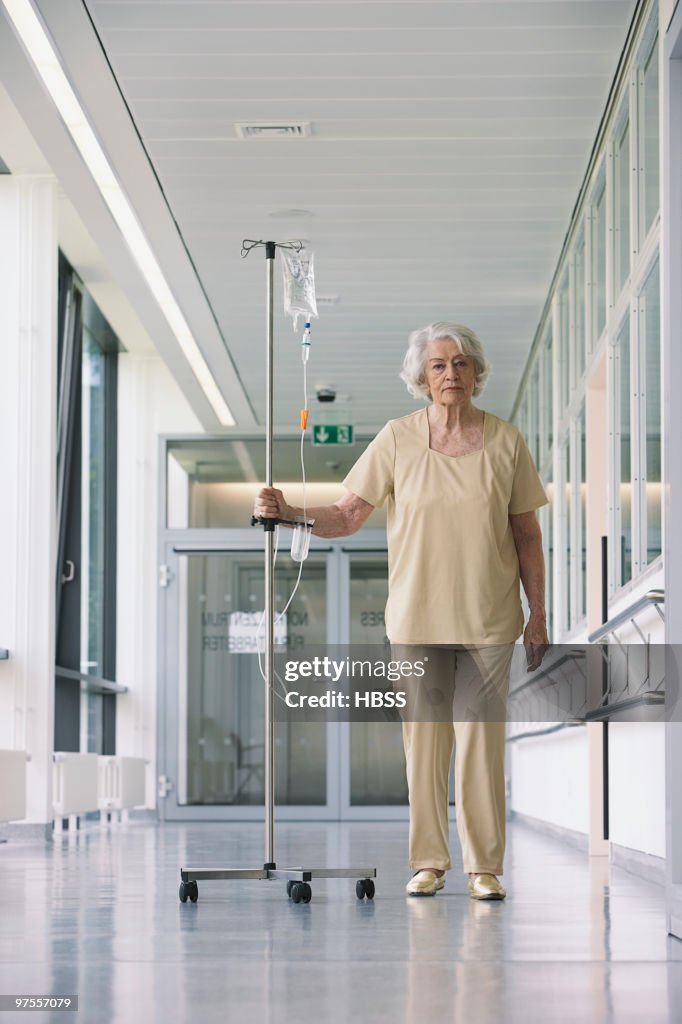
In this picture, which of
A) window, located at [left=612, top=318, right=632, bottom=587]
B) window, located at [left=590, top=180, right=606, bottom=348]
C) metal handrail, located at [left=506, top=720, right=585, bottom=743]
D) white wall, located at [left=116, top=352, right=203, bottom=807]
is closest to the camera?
window, located at [left=612, top=318, right=632, bottom=587]

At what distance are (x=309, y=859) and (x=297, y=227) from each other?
3.06 m

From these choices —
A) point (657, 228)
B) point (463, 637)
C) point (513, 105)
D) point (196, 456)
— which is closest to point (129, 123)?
point (513, 105)

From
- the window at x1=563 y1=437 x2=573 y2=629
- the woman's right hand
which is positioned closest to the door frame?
the window at x1=563 y1=437 x2=573 y2=629

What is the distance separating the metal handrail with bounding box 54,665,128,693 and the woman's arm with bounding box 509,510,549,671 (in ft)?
19.4

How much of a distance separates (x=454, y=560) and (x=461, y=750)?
1.67 feet

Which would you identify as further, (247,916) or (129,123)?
(129,123)

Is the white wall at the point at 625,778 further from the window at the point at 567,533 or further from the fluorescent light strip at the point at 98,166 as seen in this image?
the fluorescent light strip at the point at 98,166

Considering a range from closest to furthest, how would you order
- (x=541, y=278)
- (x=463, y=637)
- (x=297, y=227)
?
(x=463, y=637), (x=297, y=227), (x=541, y=278)

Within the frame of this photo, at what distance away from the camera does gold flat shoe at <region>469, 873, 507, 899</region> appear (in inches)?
147

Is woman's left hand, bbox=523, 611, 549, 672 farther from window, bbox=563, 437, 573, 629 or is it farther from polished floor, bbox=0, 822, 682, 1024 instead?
window, bbox=563, 437, 573, 629

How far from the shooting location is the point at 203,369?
9523 mm

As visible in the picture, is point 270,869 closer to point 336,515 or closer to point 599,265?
point 336,515

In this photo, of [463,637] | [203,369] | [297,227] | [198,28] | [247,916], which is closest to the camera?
[247,916]

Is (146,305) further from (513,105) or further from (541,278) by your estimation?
(513,105)
